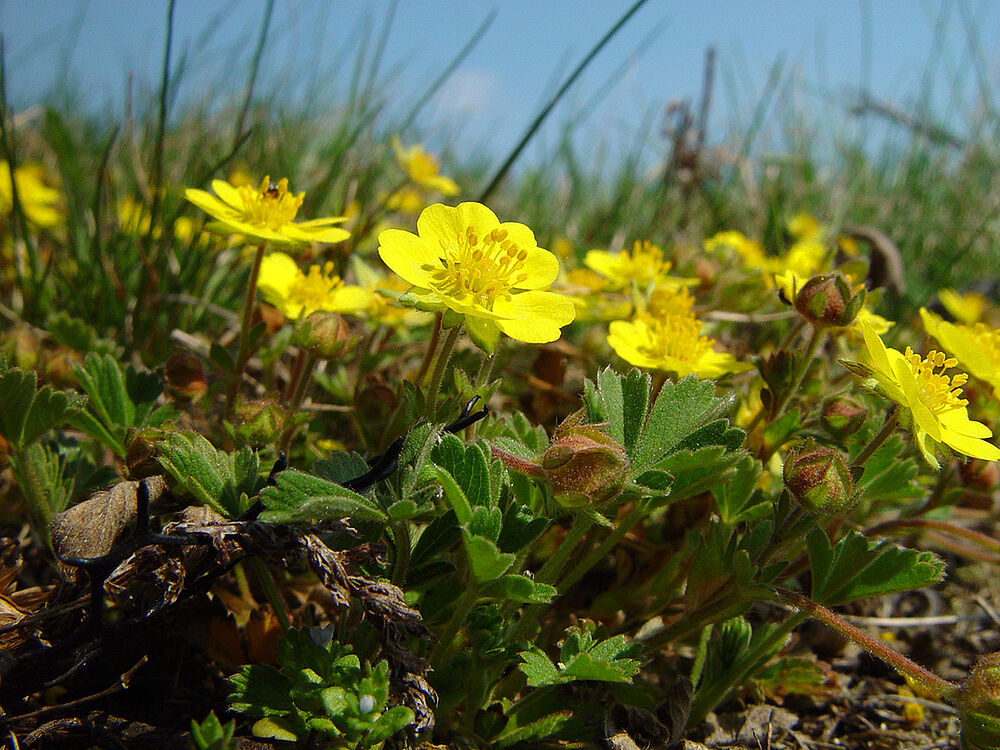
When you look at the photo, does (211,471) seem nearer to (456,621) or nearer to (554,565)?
(456,621)

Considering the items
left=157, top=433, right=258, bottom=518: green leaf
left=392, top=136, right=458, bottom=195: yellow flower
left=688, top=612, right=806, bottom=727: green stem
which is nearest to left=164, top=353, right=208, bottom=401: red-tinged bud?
left=157, top=433, right=258, bottom=518: green leaf

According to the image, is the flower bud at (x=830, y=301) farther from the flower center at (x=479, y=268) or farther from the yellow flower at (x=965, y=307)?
the yellow flower at (x=965, y=307)

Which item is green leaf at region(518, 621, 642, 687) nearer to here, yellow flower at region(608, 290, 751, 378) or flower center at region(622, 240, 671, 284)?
yellow flower at region(608, 290, 751, 378)

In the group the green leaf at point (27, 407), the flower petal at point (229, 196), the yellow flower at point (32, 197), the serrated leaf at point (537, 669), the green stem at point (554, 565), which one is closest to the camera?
the serrated leaf at point (537, 669)

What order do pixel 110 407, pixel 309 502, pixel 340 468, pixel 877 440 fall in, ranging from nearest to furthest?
pixel 309 502 < pixel 340 468 < pixel 877 440 < pixel 110 407

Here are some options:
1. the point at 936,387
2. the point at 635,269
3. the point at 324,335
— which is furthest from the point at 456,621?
the point at 635,269

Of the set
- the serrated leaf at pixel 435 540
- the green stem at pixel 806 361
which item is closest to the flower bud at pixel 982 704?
the green stem at pixel 806 361
